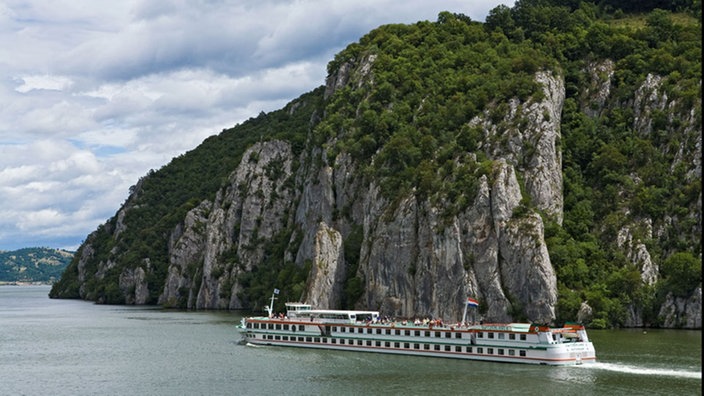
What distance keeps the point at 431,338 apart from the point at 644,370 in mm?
Answer: 27268

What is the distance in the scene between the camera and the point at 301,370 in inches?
3472

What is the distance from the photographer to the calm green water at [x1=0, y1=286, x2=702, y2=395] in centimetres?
7531

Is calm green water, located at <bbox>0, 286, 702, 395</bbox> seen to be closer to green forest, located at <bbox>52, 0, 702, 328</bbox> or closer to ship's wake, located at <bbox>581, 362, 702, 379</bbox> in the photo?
ship's wake, located at <bbox>581, 362, 702, 379</bbox>

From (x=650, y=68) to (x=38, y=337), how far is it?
395ft

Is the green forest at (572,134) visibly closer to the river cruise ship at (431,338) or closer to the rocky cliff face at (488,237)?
the rocky cliff face at (488,237)

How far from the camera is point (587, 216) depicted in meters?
140

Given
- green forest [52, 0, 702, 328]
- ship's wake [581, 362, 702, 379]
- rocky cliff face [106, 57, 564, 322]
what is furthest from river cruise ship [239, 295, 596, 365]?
green forest [52, 0, 702, 328]

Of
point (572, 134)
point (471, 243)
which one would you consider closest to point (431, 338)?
point (471, 243)

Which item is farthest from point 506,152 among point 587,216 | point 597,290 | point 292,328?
point 292,328

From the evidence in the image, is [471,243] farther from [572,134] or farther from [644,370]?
[644,370]

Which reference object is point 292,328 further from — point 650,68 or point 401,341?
point 650,68

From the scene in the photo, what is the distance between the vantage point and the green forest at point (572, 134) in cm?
13012

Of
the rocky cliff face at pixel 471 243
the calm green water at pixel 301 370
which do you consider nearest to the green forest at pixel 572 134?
the rocky cliff face at pixel 471 243

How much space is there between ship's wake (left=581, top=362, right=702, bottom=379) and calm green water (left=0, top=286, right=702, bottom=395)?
0.09 meters
